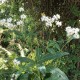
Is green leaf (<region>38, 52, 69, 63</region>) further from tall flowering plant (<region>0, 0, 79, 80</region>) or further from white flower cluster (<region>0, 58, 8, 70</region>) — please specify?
white flower cluster (<region>0, 58, 8, 70</region>)

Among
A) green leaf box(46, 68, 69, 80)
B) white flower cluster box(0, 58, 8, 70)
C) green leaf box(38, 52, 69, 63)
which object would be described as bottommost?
green leaf box(46, 68, 69, 80)

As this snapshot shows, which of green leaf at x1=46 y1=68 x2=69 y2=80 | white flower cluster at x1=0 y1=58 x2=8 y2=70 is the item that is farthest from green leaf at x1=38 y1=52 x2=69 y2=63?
white flower cluster at x1=0 y1=58 x2=8 y2=70

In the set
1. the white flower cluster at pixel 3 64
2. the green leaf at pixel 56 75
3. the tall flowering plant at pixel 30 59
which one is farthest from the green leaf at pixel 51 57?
the white flower cluster at pixel 3 64

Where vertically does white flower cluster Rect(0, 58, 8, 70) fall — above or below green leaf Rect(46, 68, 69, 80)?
above

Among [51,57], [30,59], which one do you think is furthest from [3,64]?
[51,57]

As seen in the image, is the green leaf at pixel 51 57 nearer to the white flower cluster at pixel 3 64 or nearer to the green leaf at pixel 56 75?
the green leaf at pixel 56 75

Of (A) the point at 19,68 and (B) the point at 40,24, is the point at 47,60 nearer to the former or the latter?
(A) the point at 19,68

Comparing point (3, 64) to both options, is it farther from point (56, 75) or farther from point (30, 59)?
point (56, 75)

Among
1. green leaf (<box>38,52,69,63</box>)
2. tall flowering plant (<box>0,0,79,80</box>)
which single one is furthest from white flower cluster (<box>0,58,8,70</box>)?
green leaf (<box>38,52,69,63</box>)

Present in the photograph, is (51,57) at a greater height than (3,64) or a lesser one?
lesser

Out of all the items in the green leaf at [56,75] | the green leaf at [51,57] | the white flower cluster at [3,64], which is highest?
the white flower cluster at [3,64]

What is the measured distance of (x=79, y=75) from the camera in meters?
2.96

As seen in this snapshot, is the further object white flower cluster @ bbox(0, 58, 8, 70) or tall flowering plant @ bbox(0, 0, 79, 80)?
white flower cluster @ bbox(0, 58, 8, 70)

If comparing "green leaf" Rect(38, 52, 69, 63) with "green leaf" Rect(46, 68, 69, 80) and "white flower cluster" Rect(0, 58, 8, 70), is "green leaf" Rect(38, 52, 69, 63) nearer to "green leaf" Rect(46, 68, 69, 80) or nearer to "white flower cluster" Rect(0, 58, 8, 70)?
"green leaf" Rect(46, 68, 69, 80)
